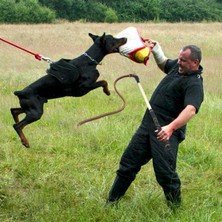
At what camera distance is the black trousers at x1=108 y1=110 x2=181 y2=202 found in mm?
4199

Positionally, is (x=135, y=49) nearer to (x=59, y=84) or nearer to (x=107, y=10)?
(x=59, y=84)

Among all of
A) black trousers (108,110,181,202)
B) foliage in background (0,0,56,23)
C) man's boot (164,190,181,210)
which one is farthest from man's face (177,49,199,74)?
foliage in background (0,0,56,23)

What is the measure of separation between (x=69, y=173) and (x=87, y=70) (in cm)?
168

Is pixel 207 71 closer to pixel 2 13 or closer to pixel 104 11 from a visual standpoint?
pixel 2 13

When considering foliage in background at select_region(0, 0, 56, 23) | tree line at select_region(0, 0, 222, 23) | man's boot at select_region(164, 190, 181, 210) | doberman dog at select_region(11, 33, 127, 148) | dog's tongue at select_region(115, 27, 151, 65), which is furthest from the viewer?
tree line at select_region(0, 0, 222, 23)

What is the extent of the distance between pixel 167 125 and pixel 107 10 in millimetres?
35252

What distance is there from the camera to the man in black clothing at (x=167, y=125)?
405 cm

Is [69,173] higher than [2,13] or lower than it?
higher

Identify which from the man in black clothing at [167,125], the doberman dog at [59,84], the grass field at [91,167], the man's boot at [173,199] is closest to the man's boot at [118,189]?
the man in black clothing at [167,125]

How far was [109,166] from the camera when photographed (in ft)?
18.2

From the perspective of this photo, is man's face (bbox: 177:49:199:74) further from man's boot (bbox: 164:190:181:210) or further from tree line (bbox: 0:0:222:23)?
tree line (bbox: 0:0:222:23)

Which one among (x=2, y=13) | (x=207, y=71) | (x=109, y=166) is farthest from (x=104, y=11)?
(x=109, y=166)

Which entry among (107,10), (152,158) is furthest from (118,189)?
(107,10)

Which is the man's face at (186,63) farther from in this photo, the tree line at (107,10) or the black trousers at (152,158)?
the tree line at (107,10)
